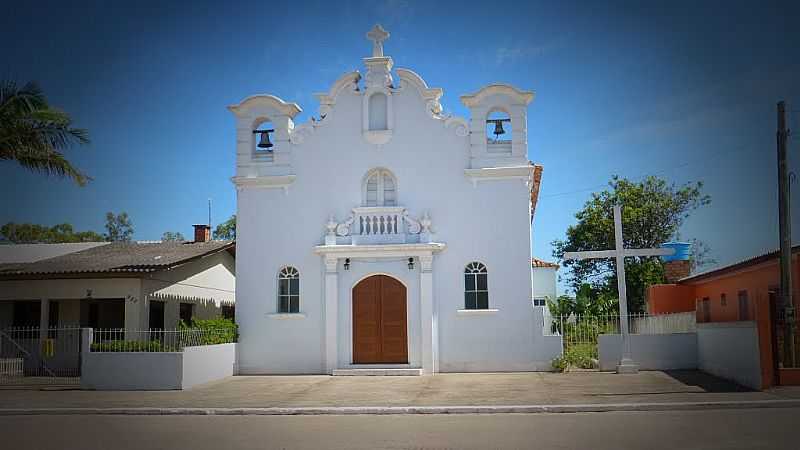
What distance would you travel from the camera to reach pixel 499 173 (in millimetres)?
19734

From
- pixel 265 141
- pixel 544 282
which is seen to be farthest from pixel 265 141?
pixel 544 282

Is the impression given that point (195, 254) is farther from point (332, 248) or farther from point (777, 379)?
point (777, 379)

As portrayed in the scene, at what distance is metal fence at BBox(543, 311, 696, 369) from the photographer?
19.2 metres

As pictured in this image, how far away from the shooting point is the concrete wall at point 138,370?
16.5 m

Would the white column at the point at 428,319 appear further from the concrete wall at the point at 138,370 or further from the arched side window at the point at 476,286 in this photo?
the concrete wall at the point at 138,370

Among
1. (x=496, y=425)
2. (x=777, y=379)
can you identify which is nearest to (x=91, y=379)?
(x=496, y=425)

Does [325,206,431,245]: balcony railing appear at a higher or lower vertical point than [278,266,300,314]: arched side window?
higher

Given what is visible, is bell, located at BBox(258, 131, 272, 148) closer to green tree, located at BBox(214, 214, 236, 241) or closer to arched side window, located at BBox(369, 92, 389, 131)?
arched side window, located at BBox(369, 92, 389, 131)

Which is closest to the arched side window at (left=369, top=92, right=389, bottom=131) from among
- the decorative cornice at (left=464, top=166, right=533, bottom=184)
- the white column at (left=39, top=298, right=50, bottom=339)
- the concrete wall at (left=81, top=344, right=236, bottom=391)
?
the decorative cornice at (left=464, top=166, right=533, bottom=184)

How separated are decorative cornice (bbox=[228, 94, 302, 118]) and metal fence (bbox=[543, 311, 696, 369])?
30.1 ft

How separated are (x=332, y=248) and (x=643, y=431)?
11036mm

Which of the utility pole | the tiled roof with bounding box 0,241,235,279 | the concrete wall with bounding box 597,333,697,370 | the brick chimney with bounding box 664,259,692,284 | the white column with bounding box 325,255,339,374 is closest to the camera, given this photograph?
the utility pole

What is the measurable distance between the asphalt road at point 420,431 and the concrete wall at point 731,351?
7.48 feet

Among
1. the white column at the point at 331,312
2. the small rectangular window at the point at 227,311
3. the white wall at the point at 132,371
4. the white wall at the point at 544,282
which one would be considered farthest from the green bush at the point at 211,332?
the white wall at the point at 544,282
